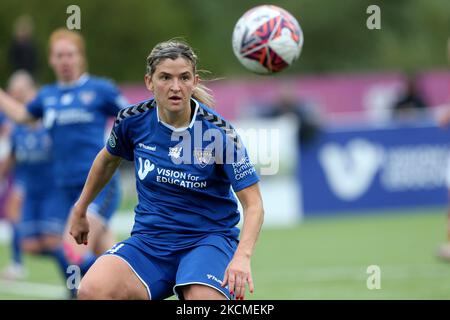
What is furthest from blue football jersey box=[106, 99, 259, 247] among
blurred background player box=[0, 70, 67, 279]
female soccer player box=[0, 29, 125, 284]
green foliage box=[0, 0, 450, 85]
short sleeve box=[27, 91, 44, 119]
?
green foliage box=[0, 0, 450, 85]

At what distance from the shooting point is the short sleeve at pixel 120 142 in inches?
242

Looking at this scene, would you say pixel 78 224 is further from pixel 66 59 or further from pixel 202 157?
pixel 66 59

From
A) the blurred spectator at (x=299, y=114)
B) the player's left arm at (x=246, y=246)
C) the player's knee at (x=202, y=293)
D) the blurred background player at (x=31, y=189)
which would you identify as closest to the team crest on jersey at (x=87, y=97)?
the blurred background player at (x=31, y=189)

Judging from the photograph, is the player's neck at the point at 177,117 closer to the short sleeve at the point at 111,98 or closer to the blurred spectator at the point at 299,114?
the short sleeve at the point at 111,98

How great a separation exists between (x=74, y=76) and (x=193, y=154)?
3094mm

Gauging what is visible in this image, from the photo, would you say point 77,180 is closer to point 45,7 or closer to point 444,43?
point 45,7

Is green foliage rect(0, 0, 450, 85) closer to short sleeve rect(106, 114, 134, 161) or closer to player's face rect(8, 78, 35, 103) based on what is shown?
player's face rect(8, 78, 35, 103)

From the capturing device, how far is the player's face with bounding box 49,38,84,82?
8570mm

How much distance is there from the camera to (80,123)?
869 cm

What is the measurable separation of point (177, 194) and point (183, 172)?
0.14 metres

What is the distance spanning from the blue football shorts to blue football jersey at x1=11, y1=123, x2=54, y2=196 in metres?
5.11

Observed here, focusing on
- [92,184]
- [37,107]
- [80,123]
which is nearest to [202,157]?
[92,184]
